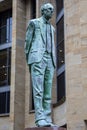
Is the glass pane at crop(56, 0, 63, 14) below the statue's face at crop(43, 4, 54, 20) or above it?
above

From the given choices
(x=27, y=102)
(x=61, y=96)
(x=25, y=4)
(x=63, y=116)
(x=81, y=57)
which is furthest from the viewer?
(x=25, y=4)

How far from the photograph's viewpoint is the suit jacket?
8.53 m

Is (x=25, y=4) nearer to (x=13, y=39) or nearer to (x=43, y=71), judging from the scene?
(x=13, y=39)

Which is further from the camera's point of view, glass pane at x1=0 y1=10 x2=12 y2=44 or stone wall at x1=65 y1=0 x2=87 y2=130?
glass pane at x1=0 y1=10 x2=12 y2=44

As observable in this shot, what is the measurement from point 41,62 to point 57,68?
76.8ft

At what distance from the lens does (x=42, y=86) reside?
838cm

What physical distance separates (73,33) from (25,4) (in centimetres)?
1584

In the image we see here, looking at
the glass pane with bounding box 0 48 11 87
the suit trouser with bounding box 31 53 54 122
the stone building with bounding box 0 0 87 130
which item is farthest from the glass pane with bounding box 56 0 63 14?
the suit trouser with bounding box 31 53 54 122

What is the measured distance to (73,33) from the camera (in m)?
25.0

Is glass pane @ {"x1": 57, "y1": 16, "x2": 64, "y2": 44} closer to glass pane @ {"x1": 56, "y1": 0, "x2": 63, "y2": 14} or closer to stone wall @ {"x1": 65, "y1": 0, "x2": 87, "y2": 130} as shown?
glass pane @ {"x1": 56, "y1": 0, "x2": 63, "y2": 14}

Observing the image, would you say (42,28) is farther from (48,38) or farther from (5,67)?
(5,67)

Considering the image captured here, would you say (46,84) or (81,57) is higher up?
(81,57)

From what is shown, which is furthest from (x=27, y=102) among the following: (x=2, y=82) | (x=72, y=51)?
(x=72, y=51)

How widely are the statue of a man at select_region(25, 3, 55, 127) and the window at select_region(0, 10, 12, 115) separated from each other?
98.2 feet
